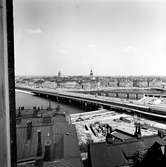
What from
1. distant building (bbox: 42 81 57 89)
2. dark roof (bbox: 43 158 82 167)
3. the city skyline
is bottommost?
dark roof (bbox: 43 158 82 167)

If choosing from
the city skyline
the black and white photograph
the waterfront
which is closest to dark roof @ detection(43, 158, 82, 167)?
the black and white photograph

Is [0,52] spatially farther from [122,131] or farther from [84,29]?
[122,131]

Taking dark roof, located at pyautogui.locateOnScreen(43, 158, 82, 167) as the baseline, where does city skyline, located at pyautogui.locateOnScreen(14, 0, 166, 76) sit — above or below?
above

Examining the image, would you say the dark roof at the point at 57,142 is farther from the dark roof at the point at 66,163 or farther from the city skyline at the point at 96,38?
the city skyline at the point at 96,38

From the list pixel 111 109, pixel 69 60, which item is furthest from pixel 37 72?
pixel 111 109

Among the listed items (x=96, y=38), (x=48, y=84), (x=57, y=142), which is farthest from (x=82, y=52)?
(x=57, y=142)

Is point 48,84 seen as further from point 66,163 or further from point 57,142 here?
point 66,163

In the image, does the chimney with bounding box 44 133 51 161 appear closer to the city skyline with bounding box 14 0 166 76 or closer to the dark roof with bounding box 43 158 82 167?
the dark roof with bounding box 43 158 82 167

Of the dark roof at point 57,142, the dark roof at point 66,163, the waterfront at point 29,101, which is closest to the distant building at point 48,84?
the waterfront at point 29,101

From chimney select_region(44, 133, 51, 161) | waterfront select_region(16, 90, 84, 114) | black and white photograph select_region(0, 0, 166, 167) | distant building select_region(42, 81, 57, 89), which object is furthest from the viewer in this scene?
distant building select_region(42, 81, 57, 89)
